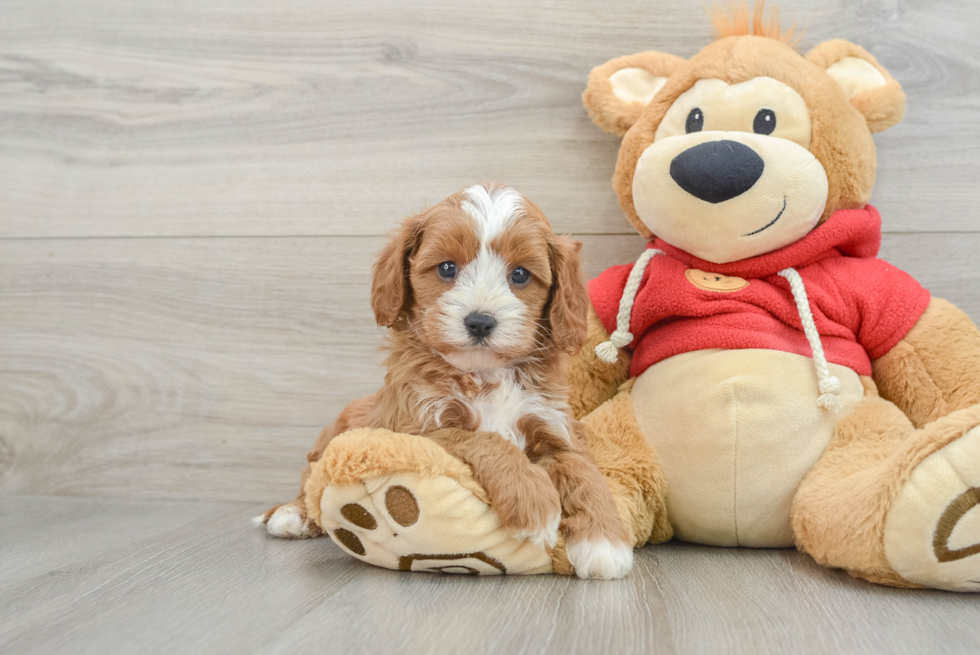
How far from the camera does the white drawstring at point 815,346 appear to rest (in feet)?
4.54

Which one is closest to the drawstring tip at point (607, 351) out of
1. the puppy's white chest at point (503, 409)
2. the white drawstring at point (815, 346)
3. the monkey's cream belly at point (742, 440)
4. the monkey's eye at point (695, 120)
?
the monkey's cream belly at point (742, 440)

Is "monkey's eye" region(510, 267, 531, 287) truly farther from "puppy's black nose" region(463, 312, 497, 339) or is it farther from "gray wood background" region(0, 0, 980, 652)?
"gray wood background" region(0, 0, 980, 652)

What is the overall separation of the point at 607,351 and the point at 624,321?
0.26ft

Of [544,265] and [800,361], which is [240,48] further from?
[800,361]

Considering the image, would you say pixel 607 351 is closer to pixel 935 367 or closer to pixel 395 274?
pixel 395 274

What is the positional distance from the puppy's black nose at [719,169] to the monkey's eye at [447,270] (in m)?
0.48

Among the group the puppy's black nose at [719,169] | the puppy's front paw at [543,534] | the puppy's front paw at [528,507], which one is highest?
the puppy's black nose at [719,169]

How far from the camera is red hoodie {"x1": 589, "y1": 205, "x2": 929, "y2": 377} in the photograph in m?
1.48

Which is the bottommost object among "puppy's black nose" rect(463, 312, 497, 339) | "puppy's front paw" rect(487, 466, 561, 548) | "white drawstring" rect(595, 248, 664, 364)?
"puppy's front paw" rect(487, 466, 561, 548)

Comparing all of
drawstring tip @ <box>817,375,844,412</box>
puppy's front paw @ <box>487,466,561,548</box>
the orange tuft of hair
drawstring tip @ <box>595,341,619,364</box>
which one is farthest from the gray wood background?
puppy's front paw @ <box>487,466,561,548</box>

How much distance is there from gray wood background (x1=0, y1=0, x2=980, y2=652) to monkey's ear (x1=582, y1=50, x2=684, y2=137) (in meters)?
0.17

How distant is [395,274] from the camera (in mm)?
1363

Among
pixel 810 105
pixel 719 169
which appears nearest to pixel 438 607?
pixel 719 169

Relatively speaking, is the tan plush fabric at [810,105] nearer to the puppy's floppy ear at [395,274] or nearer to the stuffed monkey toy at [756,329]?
the stuffed monkey toy at [756,329]
